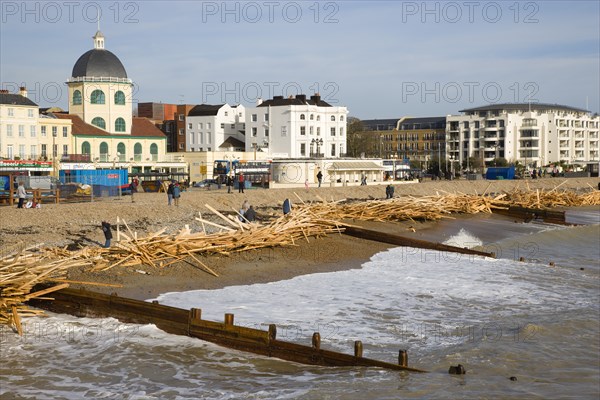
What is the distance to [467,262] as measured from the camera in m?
21.0

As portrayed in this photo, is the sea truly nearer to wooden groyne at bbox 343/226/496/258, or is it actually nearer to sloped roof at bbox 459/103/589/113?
wooden groyne at bbox 343/226/496/258

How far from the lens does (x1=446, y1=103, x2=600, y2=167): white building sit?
416ft

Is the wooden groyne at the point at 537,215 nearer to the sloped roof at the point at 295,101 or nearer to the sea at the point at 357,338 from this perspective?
the sea at the point at 357,338

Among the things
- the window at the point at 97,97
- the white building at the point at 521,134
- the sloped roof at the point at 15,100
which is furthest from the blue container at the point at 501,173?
the sloped roof at the point at 15,100

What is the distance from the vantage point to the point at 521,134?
5037 inches

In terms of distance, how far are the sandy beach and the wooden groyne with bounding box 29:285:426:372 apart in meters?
1.57

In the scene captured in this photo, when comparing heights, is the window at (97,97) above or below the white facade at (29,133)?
above

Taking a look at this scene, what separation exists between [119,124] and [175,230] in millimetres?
51189

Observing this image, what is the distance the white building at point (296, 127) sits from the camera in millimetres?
93875

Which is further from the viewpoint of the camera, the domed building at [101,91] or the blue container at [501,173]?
the blue container at [501,173]

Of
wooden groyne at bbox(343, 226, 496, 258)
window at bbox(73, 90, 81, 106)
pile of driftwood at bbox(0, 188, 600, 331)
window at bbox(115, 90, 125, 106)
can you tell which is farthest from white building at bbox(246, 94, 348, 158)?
wooden groyne at bbox(343, 226, 496, 258)

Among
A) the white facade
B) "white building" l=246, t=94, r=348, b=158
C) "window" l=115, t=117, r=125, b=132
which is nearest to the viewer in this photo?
the white facade

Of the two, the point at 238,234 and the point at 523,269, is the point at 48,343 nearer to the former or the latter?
the point at 238,234

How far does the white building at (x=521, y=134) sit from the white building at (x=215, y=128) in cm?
4358
